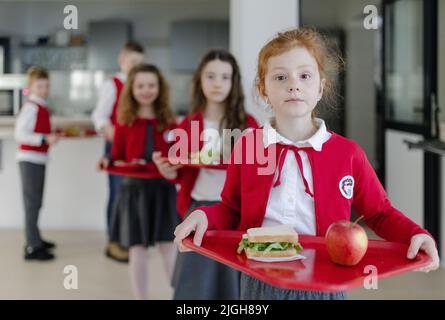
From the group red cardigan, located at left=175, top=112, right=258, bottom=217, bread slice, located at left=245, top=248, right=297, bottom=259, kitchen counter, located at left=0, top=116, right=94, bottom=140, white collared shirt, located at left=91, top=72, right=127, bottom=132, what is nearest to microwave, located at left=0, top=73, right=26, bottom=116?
kitchen counter, located at left=0, top=116, right=94, bottom=140

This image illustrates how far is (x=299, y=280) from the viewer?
0.84 metres

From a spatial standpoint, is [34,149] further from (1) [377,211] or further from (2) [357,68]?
(2) [357,68]

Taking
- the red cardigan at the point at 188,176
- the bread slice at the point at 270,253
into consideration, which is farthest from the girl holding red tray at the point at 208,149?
the bread slice at the point at 270,253

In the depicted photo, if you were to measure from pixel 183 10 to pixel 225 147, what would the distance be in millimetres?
4554

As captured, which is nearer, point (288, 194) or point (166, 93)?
point (288, 194)

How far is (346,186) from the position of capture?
1.08 m

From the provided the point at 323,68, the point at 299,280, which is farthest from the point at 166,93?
the point at 299,280

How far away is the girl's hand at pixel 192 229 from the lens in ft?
3.35

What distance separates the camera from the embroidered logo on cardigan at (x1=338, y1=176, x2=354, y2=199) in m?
1.08

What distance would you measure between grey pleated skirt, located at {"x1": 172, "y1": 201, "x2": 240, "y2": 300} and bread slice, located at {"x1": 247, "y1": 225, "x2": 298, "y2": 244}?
3.07ft

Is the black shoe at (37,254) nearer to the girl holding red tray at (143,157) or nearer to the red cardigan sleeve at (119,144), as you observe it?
the girl holding red tray at (143,157)

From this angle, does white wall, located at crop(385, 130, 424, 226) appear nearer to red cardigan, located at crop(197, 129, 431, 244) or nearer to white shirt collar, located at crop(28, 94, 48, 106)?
white shirt collar, located at crop(28, 94, 48, 106)

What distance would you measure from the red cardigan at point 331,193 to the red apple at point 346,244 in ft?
0.35

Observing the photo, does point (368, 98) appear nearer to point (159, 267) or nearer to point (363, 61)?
point (363, 61)
